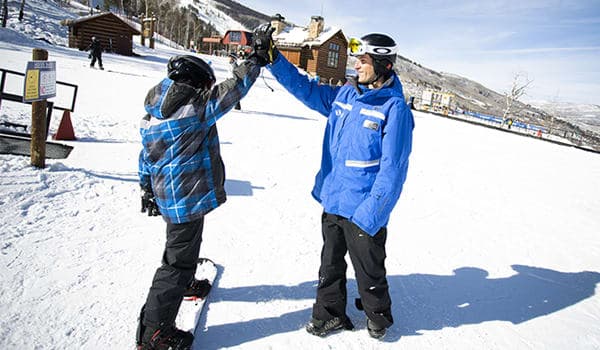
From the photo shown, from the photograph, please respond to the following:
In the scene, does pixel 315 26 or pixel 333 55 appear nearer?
pixel 315 26

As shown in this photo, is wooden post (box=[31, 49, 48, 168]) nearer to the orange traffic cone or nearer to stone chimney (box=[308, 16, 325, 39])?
the orange traffic cone

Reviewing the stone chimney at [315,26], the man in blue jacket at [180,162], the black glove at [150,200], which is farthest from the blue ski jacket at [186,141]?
the stone chimney at [315,26]

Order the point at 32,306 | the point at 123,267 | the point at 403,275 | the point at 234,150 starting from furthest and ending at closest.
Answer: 1. the point at 234,150
2. the point at 403,275
3. the point at 123,267
4. the point at 32,306

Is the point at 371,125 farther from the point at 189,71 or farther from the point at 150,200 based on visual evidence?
the point at 150,200

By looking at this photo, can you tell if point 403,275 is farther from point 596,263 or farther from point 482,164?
point 482,164

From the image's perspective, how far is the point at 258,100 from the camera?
48.2 ft

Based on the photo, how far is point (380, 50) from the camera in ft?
6.98

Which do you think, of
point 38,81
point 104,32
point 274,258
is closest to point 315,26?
point 104,32

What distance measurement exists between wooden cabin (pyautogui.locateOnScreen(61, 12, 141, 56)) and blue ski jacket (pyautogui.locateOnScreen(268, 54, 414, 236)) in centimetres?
2743

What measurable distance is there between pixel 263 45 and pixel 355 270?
1706 millimetres

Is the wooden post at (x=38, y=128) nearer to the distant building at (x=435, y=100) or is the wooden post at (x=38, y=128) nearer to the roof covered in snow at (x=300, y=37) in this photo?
the roof covered in snow at (x=300, y=37)

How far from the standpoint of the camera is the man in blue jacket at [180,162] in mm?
1868

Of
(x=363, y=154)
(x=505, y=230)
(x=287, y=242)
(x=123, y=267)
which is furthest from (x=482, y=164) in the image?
(x=123, y=267)

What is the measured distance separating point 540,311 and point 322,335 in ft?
7.21
